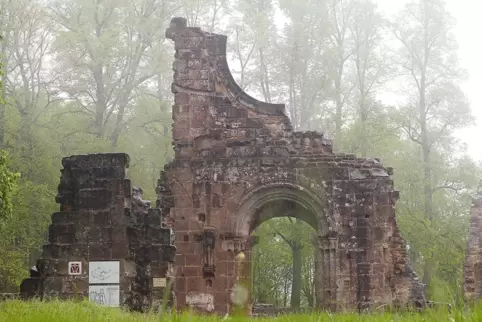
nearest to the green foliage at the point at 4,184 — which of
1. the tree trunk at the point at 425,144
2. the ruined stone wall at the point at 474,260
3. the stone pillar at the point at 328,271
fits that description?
the stone pillar at the point at 328,271

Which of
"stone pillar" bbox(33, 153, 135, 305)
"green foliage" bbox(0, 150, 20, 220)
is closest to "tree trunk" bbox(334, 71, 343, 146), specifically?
"stone pillar" bbox(33, 153, 135, 305)

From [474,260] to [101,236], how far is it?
12.6m

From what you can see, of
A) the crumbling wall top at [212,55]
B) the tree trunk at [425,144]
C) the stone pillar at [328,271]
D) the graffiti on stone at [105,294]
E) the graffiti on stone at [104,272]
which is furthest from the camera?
the tree trunk at [425,144]

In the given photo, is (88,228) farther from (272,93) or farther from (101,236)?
(272,93)

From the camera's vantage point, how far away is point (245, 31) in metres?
33.2

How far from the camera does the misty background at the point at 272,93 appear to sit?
2791cm

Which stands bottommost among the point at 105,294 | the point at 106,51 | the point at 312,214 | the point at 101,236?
the point at 105,294

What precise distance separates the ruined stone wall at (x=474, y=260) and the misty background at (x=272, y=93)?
6.53 metres

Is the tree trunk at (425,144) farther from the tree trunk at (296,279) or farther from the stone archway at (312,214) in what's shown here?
the stone archway at (312,214)

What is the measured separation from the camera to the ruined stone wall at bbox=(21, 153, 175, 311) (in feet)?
38.1

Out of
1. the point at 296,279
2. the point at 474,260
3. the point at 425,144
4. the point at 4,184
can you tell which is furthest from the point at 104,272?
the point at 425,144

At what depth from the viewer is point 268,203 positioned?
16844mm

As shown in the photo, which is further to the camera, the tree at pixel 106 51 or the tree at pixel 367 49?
the tree at pixel 367 49

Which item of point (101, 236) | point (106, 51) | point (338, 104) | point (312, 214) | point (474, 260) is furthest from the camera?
point (338, 104)
